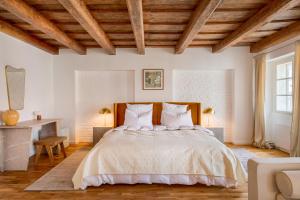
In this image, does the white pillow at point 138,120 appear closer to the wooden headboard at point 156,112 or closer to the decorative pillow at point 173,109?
the decorative pillow at point 173,109

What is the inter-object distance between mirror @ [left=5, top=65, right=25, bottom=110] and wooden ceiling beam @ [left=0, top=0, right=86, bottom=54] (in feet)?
3.32

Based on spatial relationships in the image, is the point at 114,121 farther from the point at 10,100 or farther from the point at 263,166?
the point at 263,166

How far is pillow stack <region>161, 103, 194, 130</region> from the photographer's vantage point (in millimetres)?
4684

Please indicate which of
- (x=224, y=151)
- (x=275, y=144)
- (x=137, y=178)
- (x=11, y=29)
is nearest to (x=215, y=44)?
(x=275, y=144)

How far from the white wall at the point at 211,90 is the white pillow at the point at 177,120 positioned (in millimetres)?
1165

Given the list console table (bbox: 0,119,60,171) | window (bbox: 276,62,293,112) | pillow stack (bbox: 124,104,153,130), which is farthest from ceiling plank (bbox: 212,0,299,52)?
console table (bbox: 0,119,60,171)

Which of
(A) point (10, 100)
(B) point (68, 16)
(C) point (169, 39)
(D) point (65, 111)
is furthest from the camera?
(D) point (65, 111)

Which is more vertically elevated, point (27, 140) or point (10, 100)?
point (10, 100)

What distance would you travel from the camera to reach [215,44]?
5469 mm

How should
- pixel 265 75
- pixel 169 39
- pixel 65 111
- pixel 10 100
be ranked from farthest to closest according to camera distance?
pixel 65 111 → pixel 265 75 → pixel 169 39 → pixel 10 100

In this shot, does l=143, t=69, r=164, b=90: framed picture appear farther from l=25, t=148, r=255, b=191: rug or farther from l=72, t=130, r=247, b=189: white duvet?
→ l=72, t=130, r=247, b=189: white duvet

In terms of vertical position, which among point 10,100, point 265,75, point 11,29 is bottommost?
point 10,100

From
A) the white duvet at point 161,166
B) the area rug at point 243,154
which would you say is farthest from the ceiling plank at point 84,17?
the area rug at point 243,154

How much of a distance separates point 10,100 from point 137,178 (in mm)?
2734
